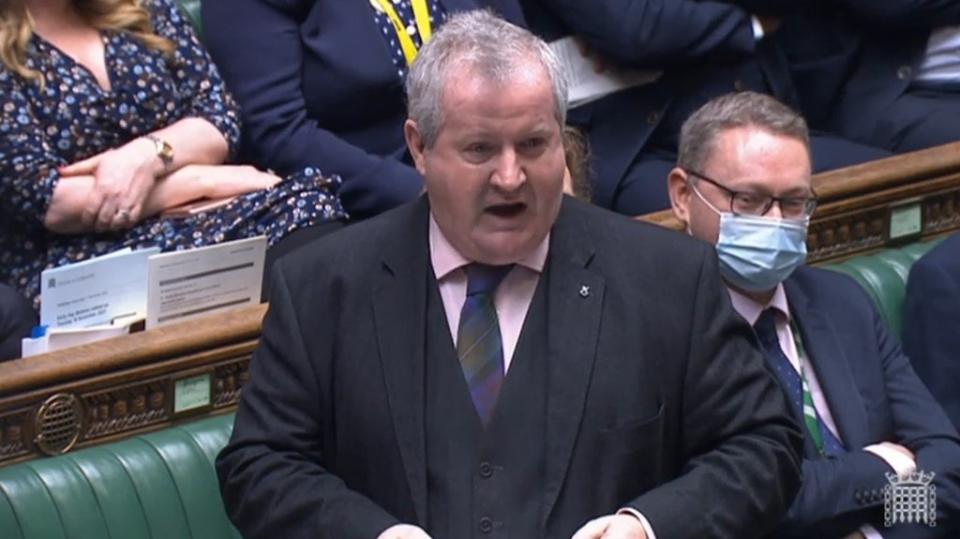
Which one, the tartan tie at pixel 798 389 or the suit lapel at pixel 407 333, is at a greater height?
the suit lapel at pixel 407 333

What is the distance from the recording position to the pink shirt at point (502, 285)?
8.93ft

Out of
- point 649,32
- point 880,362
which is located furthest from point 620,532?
point 649,32

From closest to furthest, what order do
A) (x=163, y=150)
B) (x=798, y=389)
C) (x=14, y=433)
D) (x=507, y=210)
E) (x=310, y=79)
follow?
(x=507, y=210) → (x=14, y=433) → (x=798, y=389) → (x=163, y=150) → (x=310, y=79)

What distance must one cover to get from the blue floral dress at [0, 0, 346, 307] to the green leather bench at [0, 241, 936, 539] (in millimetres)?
396

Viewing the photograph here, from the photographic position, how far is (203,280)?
137 inches

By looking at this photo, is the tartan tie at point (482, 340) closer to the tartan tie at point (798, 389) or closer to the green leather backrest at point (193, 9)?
the tartan tie at point (798, 389)

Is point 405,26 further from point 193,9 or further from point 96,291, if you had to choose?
point 96,291

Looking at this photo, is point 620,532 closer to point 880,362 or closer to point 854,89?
point 880,362

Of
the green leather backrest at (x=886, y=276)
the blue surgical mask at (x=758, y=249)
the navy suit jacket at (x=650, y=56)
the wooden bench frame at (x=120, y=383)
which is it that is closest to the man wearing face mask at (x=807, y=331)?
the blue surgical mask at (x=758, y=249)

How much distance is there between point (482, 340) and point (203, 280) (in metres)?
0.93

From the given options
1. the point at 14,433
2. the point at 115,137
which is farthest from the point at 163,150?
the point at 14,433

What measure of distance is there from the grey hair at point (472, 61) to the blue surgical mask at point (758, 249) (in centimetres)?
77

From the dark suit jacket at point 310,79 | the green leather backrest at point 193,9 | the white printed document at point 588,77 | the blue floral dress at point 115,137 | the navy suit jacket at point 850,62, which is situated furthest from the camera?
the navy suit jacket at point 850,62

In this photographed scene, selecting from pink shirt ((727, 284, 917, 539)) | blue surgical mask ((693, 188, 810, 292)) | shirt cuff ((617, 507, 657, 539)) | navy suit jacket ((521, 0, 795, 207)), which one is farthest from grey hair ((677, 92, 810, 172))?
shirt cuff ((617, 507, 657, 539))
